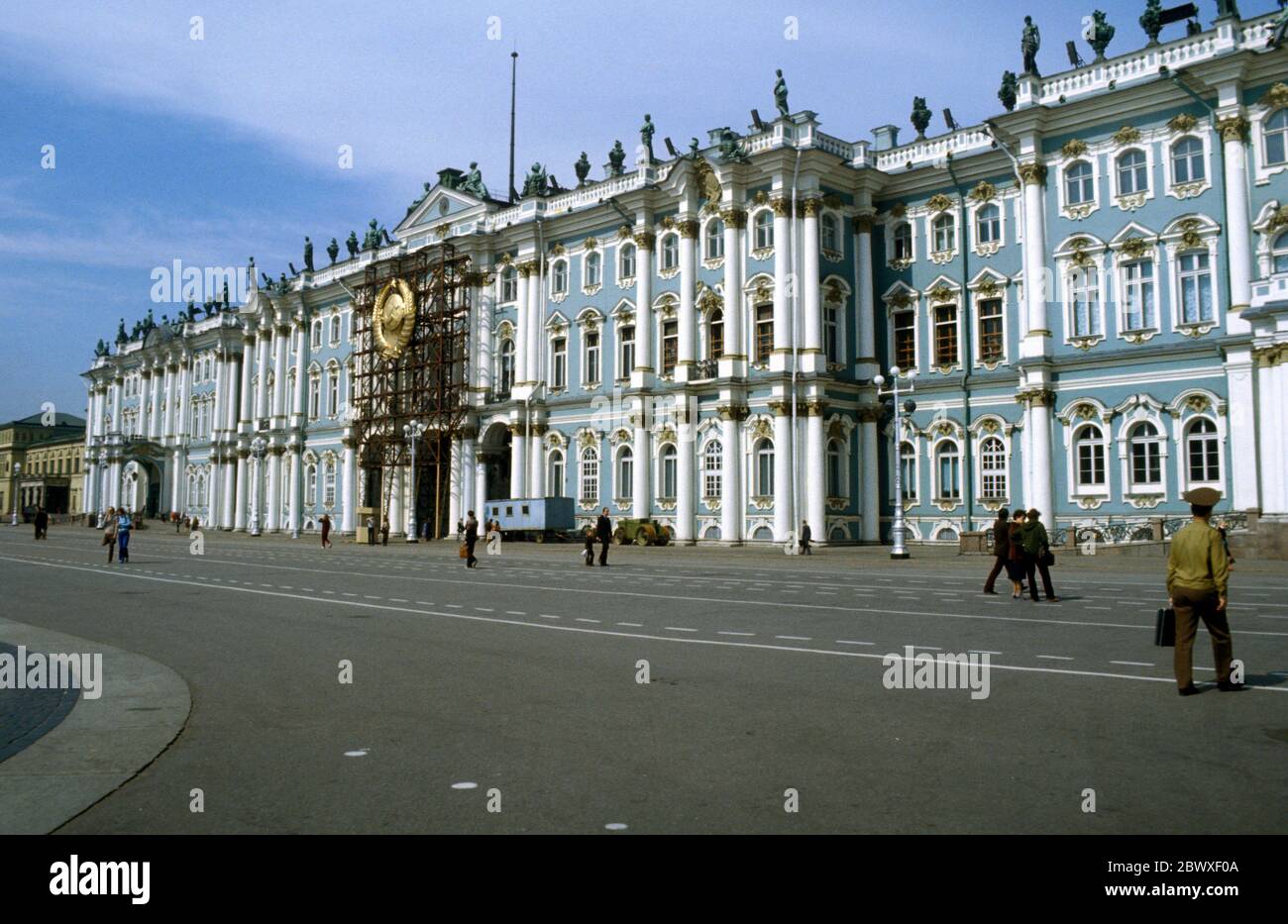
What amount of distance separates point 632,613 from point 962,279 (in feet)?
104

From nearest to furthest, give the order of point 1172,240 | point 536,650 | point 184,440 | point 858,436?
1. point 536,650
2. point 1172,240
3. point 858,436
4. point 184,440

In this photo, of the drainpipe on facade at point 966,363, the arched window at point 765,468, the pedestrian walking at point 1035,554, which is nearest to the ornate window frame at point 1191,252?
the drainpipe on facade at point 966,363

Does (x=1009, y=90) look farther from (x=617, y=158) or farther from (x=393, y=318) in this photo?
(x=393, y=318)

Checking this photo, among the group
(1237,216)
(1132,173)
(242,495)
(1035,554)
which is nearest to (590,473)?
(1132,173)

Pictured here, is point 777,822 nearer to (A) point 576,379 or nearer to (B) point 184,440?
(A) point 576,379

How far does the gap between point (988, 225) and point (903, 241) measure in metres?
4.37

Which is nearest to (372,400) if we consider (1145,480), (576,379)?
(576,379)

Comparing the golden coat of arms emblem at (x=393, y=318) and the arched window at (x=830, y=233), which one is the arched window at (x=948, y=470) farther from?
the golden coat of arms emblem at (x=393, y=318)

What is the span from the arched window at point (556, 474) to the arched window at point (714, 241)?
1416 cm

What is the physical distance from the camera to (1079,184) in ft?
130

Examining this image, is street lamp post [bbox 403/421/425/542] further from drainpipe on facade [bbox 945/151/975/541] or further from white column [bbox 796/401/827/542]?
drainpipe on facade [bbox 945/151/975/541]

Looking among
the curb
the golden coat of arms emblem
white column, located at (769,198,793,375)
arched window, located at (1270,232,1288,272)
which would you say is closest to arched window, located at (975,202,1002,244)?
white column, located at (769,198,793,375)

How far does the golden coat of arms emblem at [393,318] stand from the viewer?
64.9m

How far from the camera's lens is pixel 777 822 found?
5.65 m
